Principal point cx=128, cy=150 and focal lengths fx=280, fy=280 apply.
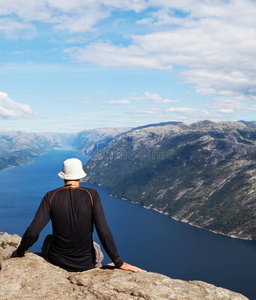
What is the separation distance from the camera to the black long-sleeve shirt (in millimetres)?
12500

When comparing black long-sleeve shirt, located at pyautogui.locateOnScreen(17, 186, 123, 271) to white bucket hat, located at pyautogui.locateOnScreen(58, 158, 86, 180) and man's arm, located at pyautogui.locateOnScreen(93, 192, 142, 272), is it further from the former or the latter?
white bucket hat, located at pyautogui.locateOnScreen(58, 158, 86, 180)

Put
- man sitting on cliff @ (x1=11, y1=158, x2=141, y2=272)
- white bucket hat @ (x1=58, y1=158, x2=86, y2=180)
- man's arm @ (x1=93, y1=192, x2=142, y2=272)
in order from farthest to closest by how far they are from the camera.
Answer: white bucket hat @ (x1=58, y1=158, x2=86, y2=180) < man sitting on cliff @ (x1=11, y1=158, x2=141, y2=272) < man's arm @ (x1=93, y1=192, x2=142, y2=272)

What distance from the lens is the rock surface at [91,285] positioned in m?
11.2

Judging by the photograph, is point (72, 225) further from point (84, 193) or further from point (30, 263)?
point (30, 263)

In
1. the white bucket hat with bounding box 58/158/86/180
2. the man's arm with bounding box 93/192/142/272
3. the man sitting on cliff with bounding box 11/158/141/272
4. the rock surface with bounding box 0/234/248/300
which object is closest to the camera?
the rock surface with bounding box 0/234/248/300

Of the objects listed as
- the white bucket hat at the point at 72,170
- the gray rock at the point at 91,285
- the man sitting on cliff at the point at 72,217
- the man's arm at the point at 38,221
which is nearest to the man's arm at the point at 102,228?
A: the man sitting on cliff at the point at 72,217

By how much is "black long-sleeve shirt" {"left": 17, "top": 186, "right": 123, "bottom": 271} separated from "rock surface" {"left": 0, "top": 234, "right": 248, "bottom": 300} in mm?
1184

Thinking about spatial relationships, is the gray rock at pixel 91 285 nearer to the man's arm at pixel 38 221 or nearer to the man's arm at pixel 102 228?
the man's arm at pixel 102 228

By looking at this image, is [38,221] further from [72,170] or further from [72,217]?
[72,170]

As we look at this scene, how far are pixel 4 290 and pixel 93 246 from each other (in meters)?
4.26

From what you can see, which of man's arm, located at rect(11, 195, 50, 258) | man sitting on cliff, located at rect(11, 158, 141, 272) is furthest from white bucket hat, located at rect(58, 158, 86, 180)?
man's arm, located at rect(11, 195, 50, 258)

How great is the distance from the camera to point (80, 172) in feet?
42.1

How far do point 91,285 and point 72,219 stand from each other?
9.56ft

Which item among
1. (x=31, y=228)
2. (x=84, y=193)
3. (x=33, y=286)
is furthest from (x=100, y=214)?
(x=33, y=286)
